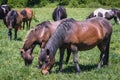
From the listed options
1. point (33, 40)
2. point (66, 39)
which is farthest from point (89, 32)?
point (33, 40)

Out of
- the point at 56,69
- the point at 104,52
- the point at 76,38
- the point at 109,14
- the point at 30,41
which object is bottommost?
the point at 109,14

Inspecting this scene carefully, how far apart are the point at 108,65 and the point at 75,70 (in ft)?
4.28

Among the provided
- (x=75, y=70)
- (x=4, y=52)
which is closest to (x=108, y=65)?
(x=75, y=70)


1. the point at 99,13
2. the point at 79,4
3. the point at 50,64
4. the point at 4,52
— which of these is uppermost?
the point at 50,64

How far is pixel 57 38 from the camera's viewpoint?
28.8 ft

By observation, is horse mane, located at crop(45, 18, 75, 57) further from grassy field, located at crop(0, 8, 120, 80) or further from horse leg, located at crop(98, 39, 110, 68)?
horse leg, located at crop(98, 39, 110, 68)

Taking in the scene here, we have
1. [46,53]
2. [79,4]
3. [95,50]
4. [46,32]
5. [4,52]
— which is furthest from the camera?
[79,4]

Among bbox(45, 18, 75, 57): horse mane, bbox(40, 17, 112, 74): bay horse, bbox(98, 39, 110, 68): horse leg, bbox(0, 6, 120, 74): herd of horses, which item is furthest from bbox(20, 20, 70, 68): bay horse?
bbox(98, 39, 110, 68): horse leg

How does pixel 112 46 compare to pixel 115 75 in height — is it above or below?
below

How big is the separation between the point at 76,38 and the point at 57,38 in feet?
2.15

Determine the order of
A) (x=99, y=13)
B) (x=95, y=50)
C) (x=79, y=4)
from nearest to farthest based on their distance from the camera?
(x=95, y=50)
(x=99, y=13)
(x=79, y=4)

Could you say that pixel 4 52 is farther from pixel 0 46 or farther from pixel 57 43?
pixel 57 43

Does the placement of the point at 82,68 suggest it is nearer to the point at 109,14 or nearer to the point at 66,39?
the point at 66,39

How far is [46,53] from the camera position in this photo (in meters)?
8.47
